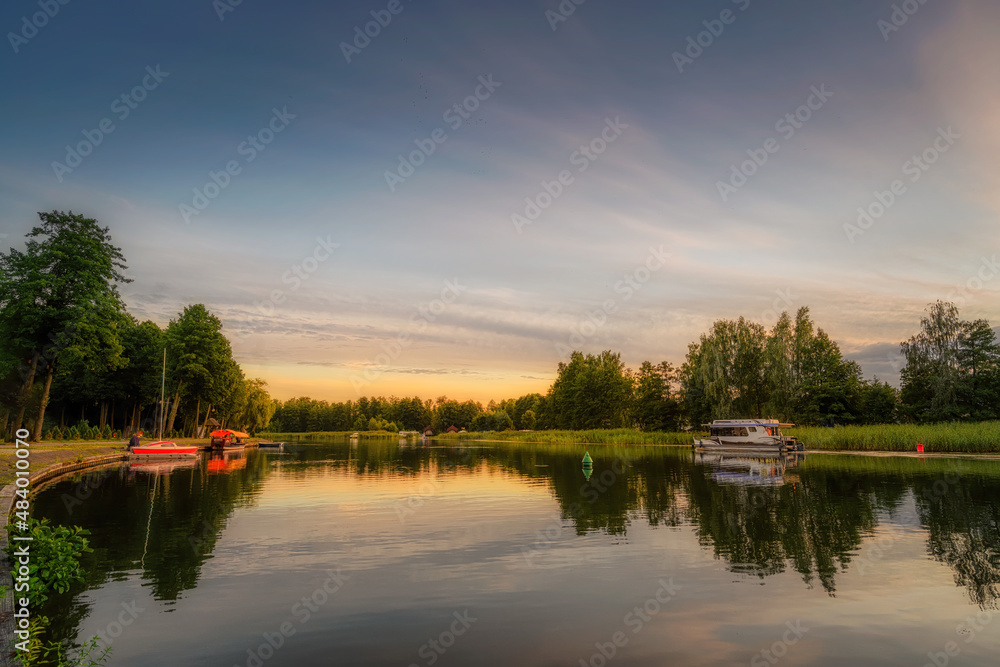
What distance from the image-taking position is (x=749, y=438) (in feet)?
195

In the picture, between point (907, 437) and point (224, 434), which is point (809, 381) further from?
point (224, 434)

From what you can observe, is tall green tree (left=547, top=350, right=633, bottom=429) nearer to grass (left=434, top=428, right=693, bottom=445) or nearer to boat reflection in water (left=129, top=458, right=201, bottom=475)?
grass (left=434, top=428, right=693, bottom=445)

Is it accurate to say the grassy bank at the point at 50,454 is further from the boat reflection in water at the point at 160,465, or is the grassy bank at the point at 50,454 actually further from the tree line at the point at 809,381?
the tree line at the point at 809,381

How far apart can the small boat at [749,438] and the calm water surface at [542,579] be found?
2821 centimetres

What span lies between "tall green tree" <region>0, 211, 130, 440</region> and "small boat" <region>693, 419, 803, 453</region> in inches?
2332

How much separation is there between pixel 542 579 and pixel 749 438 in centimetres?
5178

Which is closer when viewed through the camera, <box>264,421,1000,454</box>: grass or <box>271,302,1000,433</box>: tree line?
<box>264,421,1000,454</box>: grass

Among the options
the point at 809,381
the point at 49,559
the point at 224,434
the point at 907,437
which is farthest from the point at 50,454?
the point at 809,381

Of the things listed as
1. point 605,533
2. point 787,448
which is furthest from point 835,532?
point 787,448

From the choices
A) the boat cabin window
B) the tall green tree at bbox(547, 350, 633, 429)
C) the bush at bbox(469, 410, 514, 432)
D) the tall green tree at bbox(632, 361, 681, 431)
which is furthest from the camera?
the bush at bbox(469, 410, 514, 432)

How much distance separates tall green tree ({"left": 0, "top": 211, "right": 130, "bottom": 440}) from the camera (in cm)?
4678

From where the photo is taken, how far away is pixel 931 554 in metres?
15.9

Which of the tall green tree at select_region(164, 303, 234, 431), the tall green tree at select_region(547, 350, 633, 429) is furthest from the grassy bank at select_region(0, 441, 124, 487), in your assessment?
the tall green tree at select_region(547, 350, 633, 429)

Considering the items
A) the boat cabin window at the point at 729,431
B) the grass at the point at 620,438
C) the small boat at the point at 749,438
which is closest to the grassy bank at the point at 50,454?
the small boat at the point at 749,438
